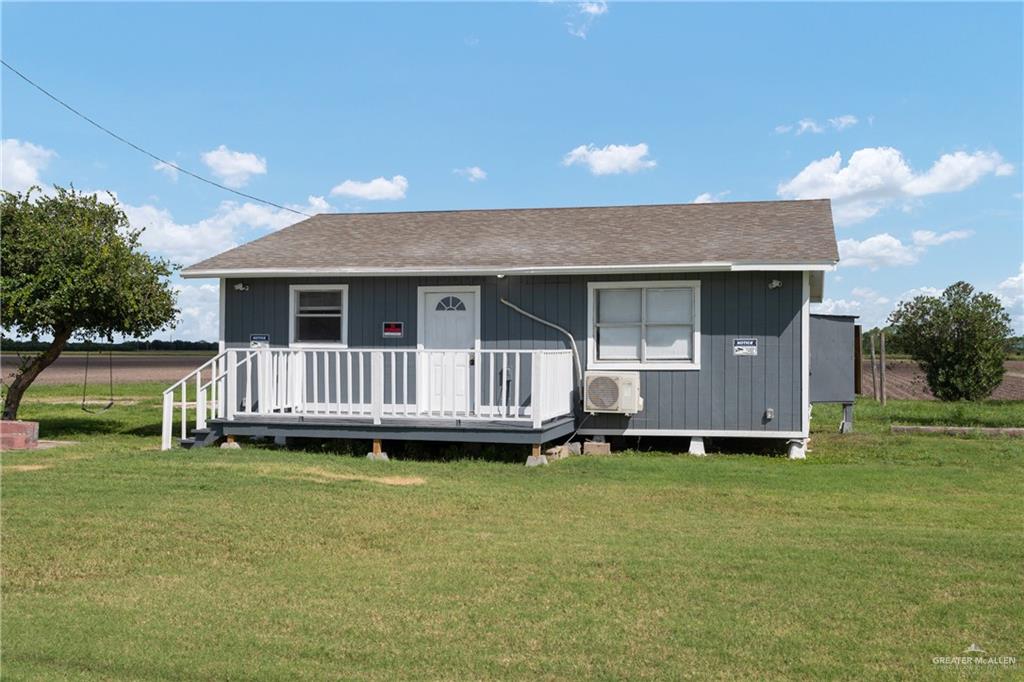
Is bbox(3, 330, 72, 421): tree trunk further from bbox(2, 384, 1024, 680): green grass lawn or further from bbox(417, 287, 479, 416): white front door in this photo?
bbox(417, 287, 479, 416): white front door

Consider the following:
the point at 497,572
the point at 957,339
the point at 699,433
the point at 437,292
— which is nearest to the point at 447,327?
the point at 437,292

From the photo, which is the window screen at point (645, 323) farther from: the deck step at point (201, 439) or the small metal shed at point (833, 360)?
the deck step at point (201, 439)

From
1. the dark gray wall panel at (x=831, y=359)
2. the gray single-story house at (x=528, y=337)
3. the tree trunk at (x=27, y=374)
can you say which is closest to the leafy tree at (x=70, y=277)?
the tree trunk at (x=27, y=374)

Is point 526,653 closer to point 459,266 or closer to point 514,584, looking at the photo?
point 514,584

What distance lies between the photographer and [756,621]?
17.4 feet

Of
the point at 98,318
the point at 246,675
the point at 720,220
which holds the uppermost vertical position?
the point at 720,220

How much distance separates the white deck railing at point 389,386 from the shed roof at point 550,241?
1330 mm

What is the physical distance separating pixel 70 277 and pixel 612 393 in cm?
877

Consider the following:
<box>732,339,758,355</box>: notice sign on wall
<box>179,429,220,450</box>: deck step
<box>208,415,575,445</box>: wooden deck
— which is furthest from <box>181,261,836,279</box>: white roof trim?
<box>179,429,220,450</box>: deck step

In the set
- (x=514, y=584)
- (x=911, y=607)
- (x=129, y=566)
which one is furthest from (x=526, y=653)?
(x=129, y=566)

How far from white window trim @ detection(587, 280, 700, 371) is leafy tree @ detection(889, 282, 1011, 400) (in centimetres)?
1204

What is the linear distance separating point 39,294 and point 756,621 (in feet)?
44.2

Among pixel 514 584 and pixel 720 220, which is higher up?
pixel 720 220

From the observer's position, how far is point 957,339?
2278cm
